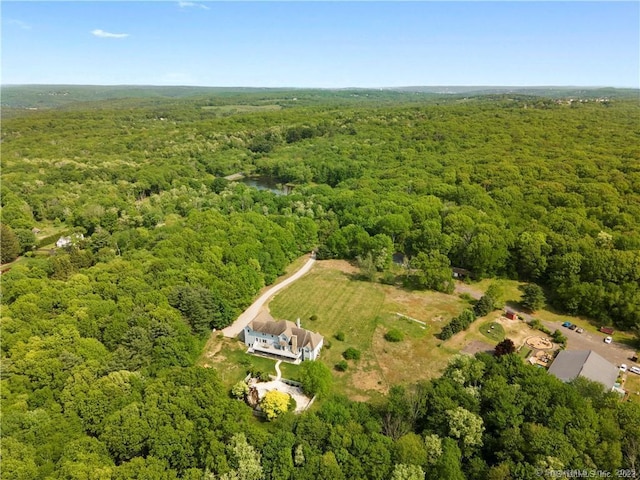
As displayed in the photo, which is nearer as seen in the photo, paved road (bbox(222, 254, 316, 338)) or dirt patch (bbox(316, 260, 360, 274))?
paved road (bbox(222, 254, 316, 338))

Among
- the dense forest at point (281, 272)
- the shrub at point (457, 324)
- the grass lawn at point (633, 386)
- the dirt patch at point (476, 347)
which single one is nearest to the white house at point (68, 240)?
the dense forest at point (281, 272)

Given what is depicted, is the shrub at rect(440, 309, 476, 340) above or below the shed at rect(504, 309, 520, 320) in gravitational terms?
above

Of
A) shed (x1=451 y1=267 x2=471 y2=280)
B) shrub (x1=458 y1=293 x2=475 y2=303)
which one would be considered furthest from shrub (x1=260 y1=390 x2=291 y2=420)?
shed (x1=451 y1=267 x2=471 y2=280)

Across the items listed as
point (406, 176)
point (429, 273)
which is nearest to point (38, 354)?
point (429, 273)

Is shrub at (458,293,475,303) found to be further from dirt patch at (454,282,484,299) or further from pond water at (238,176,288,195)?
pond water at (238,176,288,195)

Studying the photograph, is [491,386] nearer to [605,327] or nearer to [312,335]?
[312,335]

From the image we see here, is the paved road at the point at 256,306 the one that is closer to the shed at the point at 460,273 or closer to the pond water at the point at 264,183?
the shed at the point at 460,273

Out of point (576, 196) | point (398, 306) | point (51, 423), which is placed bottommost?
point (398, 306)

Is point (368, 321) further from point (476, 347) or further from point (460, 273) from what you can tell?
point (460, 273)
